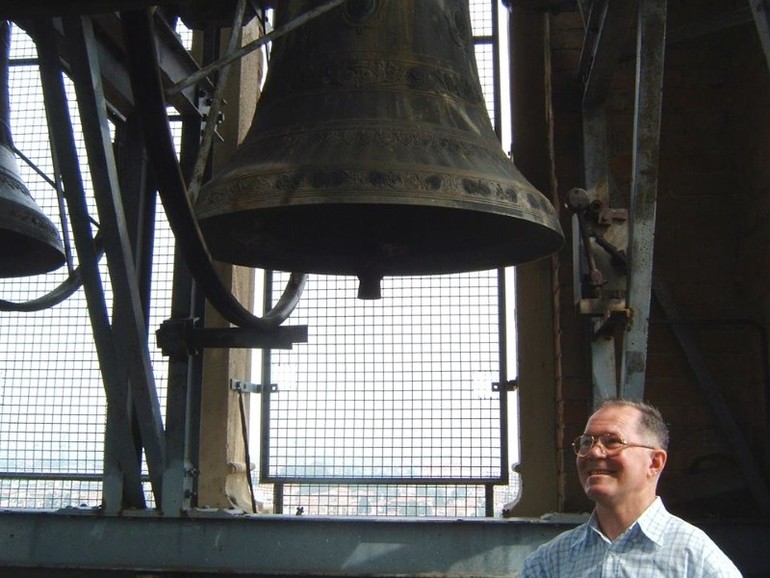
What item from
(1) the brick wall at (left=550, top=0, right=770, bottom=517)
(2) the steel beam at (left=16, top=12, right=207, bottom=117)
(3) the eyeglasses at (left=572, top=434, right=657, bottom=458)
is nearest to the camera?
(3) the eyeglasses at (left=572, top=434, right=657, bottom=458)

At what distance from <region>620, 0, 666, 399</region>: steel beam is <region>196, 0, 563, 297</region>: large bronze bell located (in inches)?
15.7

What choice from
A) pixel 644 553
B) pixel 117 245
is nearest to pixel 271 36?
pixel 117 245

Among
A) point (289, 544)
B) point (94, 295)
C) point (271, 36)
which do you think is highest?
point (271, 36)

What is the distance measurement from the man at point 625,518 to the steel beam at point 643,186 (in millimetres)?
1219

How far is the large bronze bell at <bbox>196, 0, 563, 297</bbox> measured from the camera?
1.92 metres

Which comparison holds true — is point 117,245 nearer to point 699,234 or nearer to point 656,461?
point 656,461

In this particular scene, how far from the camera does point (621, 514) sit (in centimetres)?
134

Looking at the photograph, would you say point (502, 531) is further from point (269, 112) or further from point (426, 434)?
point (269, 112)

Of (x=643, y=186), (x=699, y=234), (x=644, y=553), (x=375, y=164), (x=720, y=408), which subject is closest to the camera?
(x=644, y=553)

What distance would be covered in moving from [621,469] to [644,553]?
Result: 112mm

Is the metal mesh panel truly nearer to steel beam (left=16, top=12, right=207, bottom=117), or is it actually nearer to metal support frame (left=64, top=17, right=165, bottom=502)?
metal support frame (left=64, top=17, right=165, bottom=502)

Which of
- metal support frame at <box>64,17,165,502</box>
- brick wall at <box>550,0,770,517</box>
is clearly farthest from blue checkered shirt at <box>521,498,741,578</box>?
brick wall at <box>550,0,770,517</box>

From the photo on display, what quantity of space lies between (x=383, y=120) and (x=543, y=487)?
172cm

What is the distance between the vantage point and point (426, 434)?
3.65 metres
